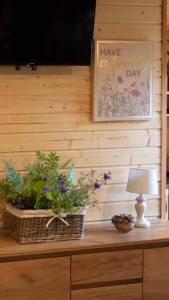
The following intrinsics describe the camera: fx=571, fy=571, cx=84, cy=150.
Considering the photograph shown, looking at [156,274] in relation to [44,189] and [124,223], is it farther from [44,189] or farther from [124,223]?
[44,189]

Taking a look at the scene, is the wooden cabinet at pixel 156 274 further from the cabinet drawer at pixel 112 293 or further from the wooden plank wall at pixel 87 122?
the wooden plank wall at pixel 87 122

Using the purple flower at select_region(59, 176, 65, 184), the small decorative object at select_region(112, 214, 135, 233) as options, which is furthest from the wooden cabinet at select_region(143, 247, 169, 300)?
the purple flower at select_region(59, 176, 65, 184)

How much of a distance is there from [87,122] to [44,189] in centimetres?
59

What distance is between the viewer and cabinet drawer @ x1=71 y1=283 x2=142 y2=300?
3012 mm

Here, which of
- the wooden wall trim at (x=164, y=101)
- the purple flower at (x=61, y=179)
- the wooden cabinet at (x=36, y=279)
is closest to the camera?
the wooden cabinet at (x=36, y=279)

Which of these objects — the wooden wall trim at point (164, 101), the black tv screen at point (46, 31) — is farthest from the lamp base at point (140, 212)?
the black tv screen at point (46, 31)

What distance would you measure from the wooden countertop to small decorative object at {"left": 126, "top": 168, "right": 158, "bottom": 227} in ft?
0.31

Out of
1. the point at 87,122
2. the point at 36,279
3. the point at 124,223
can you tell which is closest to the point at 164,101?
the point at 87,122

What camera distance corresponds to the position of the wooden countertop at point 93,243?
9.48 ft

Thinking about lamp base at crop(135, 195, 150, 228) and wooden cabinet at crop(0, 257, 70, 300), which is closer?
wooden cabinet at crop(0, 257, 70, 300)

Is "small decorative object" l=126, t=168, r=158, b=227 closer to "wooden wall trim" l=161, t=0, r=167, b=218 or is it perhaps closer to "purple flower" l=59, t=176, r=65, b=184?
"wooden wall trim" l=161, t=0, r=167, b=218

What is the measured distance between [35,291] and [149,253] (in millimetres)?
656

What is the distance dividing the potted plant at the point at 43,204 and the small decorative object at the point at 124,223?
0.66ft

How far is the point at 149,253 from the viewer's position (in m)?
3.12
